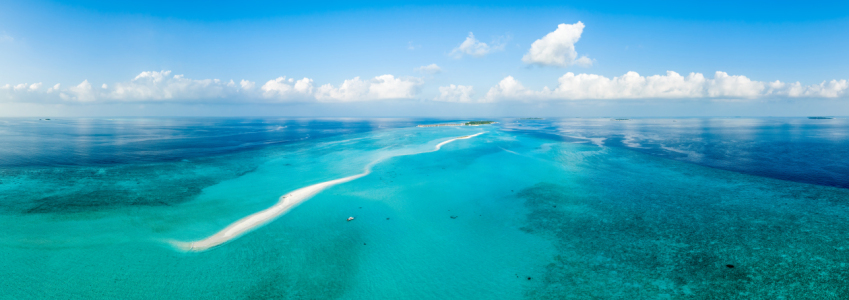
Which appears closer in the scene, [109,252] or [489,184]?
[109,252]

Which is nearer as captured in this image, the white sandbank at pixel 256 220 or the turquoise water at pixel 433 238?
the turquoise water at pixel 433 238

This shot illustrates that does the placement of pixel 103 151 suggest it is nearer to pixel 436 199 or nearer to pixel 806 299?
pixel 436 199

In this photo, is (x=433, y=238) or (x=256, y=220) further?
(x=256, y=220)

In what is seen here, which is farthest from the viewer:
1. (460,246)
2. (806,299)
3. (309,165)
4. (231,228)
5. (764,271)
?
(309,165)

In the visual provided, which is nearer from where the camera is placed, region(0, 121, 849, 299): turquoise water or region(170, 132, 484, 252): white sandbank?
region(0, 121, 849, 299): turquoise water

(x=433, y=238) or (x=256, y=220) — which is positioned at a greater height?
(x=256, y=220)

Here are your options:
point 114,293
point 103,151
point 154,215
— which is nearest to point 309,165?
point 154,215

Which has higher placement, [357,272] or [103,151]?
[103,151]

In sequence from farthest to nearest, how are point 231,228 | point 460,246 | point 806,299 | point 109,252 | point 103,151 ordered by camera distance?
point 103,151 → point 231,228 → point 460,246 → point 109,252 → point 806,299
